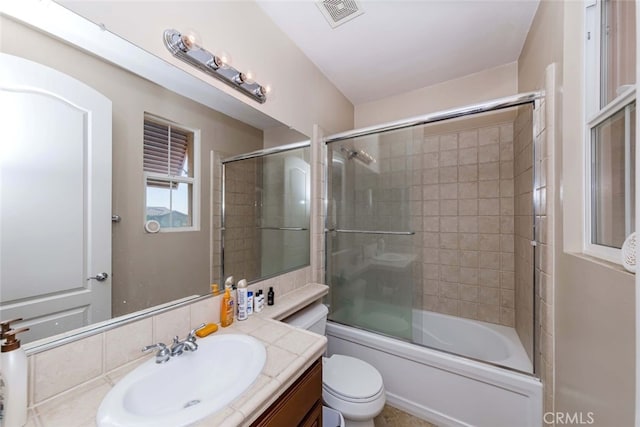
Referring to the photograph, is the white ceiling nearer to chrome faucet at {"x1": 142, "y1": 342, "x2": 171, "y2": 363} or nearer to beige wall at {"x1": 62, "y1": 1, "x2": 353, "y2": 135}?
beige wall at {"x1": 62, "y1": 1, "x2": 353, "y2": 135}

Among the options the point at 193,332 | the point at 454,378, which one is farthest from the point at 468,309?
the point at 193,332

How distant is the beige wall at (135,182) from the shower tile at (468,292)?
218cm

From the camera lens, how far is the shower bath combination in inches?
62.2

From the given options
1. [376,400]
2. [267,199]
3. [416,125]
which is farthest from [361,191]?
[376,400]

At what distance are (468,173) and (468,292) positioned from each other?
1.10 metres

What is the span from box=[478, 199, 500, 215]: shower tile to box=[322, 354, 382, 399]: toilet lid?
5.42ft

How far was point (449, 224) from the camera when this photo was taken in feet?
7.36

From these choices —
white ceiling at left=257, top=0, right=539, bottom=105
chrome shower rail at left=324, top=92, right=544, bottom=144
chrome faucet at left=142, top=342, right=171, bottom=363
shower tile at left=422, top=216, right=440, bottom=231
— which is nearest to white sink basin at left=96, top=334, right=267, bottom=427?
chrome faucet at left=142, top=342, right=171, bottom=363

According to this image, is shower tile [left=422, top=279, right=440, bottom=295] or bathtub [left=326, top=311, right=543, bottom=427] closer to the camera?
bathtub [left=326, top=311, right=543, bottom=427]

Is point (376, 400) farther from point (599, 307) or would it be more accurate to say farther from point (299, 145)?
point (299, 145)

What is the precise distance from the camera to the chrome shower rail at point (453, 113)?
52.1 inches

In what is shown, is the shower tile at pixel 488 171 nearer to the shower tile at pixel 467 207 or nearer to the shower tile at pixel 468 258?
the shower tile at pixel 467 207

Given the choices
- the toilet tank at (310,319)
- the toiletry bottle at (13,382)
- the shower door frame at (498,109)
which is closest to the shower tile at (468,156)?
the shower door frame at (498,109)

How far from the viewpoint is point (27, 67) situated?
650 mm
